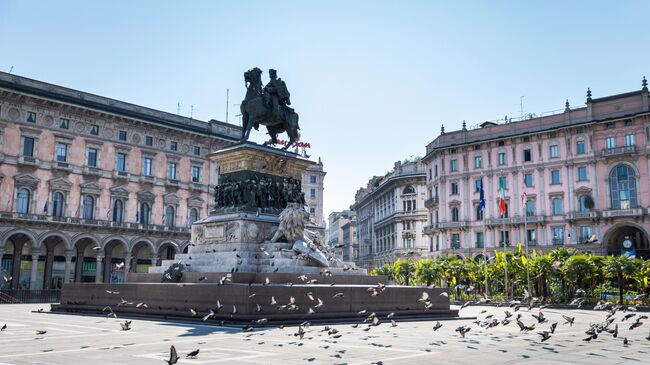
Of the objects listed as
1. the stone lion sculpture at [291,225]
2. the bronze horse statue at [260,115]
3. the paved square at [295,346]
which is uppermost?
the bronze horse statue at [260,115]

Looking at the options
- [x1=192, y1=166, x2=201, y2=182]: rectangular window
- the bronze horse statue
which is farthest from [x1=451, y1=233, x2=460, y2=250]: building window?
the bronze horse statue

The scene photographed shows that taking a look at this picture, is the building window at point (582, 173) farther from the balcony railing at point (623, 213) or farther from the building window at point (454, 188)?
the building window at point (454, 188)

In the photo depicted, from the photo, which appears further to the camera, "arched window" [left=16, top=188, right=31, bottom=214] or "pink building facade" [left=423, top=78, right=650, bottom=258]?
"pink building facade" [left=423, top=78, right=650, bottom=258]

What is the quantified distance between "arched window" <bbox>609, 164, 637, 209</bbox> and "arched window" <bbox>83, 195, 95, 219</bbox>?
51.8 meters

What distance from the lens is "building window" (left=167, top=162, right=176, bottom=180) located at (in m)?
65.7

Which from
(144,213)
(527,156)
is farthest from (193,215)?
(527,156)

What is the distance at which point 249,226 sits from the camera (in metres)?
20.2

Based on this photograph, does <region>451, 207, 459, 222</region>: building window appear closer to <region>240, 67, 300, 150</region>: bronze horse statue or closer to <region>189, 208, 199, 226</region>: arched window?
<region>189, 208, 199, 226</region>: arched window

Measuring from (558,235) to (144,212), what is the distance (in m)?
43.7

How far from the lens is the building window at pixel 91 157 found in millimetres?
59125

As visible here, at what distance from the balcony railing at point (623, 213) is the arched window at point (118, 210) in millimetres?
48682

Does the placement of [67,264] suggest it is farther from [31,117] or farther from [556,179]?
[556,179]

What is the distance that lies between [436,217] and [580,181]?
1900 cm

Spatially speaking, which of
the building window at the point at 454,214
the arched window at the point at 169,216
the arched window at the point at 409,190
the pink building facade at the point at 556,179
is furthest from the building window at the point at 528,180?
the arched window at the point at 169,216
